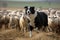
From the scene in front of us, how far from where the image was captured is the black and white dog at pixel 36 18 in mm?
2503

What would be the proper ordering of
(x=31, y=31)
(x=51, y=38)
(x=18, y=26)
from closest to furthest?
(x=51, y=38) → (x=31, y=31) → (x=18, y=26)

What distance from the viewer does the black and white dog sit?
2.50 meters

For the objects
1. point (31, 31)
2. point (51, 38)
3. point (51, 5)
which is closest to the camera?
point (51, 38)

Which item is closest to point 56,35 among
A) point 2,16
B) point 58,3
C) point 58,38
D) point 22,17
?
point 58,38

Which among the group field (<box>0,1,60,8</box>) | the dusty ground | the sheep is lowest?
the dusty ground

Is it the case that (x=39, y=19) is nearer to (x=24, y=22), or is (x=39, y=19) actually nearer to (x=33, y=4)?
(x=24, y=22)

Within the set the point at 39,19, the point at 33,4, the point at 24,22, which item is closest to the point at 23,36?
the point at 24,22

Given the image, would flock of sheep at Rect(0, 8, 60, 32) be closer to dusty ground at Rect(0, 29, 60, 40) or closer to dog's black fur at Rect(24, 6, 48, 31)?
dog's black fur at Rect(24, 6, 48, 31)

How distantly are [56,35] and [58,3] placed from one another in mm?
1306

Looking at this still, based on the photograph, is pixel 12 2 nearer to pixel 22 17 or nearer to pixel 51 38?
pixel 22 17

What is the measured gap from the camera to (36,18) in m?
2.62

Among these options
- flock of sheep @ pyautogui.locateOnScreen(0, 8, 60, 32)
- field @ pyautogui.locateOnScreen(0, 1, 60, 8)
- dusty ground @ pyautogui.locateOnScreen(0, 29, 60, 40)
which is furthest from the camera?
field @ pyautogui.locateOnScreen(0, 1, 60, 8)

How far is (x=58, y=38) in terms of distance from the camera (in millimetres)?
2373

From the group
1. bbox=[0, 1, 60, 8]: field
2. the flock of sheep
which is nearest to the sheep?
the flock of sheep
